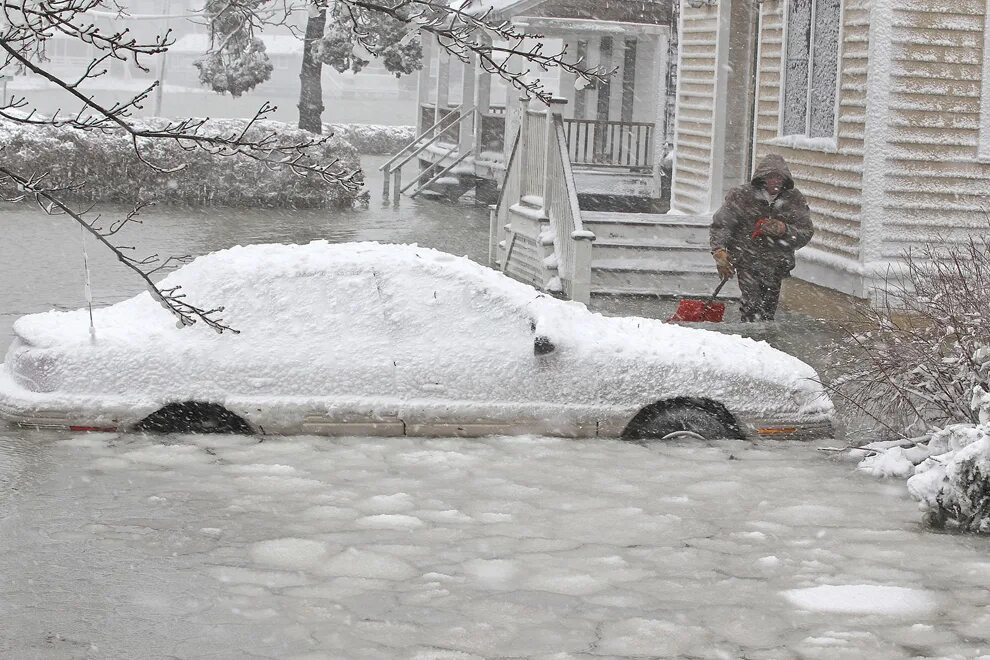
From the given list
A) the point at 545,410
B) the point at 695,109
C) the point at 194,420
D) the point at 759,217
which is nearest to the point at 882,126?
the point at 759,217

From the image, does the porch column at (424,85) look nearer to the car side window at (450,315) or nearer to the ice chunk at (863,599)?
the car side window at (450,315)

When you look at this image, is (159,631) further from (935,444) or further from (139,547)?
(935,444)

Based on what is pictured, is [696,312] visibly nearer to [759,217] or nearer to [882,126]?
[759,217]

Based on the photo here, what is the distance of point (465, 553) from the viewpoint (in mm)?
6254

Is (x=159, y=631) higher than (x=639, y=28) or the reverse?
the reverse

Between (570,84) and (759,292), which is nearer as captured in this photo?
(759,292)

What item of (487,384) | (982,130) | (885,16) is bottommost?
(487,384)

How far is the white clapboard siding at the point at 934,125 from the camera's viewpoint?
12.6m

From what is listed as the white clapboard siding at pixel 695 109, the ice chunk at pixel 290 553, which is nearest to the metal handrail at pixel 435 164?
the white clapboard siding at pixel 695 109

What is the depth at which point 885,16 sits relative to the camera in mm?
12531

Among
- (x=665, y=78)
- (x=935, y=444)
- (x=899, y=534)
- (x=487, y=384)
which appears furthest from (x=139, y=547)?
(x=665, y=78)

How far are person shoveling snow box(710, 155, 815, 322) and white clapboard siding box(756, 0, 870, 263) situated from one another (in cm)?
134

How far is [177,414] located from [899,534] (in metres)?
4.25

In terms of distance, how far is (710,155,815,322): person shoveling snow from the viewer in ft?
38.9
